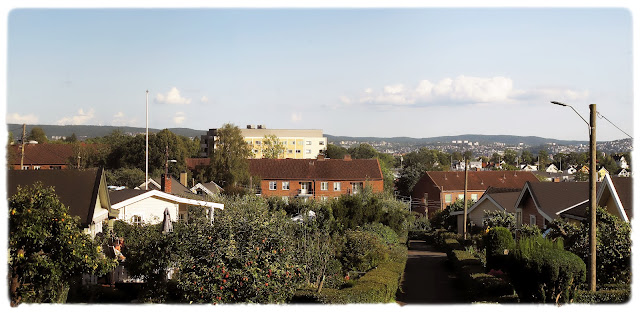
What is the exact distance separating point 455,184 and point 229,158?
28173 mm

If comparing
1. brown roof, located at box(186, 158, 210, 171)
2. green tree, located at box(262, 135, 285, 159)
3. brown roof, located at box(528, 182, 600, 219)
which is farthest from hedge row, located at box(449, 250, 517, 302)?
green tree, located at box(262, 135, 285, 159)

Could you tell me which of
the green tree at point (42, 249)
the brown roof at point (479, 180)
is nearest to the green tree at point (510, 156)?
the brown roof at point (479, 180)

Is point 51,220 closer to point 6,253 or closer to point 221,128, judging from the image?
Answer: point 6,253

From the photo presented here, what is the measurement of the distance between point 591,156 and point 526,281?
3692 mm

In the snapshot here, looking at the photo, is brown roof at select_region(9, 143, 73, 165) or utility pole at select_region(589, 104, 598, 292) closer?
utility pole at select_region(589, 104, 598, 292)

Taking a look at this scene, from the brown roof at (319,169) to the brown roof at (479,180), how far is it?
8.93 metres

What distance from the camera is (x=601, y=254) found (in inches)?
773

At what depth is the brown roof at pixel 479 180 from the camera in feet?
268

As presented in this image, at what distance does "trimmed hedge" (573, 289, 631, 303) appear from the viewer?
1670 centimetres

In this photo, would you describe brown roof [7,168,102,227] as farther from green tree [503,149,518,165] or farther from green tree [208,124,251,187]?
green tree [503,149,518,165]

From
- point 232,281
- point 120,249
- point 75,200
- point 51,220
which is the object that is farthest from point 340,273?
point 51,220

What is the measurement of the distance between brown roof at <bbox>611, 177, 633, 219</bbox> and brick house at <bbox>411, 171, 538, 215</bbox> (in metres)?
52.2

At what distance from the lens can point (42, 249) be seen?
13.3 meters

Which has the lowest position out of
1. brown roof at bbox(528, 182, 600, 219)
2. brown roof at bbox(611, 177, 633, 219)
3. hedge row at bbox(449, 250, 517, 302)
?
hedge row at bbox(449, 250, 517, 302)
